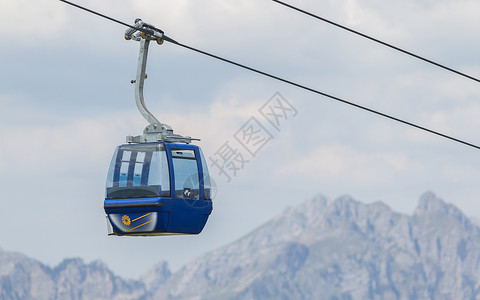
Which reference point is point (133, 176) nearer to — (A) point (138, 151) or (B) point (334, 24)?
(A) point (138, 151)

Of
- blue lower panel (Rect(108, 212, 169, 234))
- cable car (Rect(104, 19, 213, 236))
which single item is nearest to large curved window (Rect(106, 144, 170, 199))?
cable car (Rect(104, 19, 213, 236))

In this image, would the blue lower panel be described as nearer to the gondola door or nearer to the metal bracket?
the gondola door

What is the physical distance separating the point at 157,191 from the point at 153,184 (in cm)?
27

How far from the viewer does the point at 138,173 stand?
25.8m

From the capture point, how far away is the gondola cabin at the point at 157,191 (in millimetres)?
25031

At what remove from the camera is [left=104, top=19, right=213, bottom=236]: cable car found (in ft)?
81.9

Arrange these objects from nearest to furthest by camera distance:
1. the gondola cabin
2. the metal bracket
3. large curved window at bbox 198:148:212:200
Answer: the metal bracket → the gondola cabin → large curved window at bbox 198:148:212:200

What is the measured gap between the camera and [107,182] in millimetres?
26141

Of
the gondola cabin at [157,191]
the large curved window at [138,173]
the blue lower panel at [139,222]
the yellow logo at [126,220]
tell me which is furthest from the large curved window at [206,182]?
the yellow logo at [126,220]

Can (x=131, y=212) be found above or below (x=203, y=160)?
below

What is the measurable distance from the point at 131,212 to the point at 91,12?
7457 mm

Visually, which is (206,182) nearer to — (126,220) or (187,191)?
(187,191)

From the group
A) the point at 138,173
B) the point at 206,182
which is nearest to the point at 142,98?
the point at 138,173

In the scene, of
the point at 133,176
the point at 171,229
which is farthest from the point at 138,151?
the point at 171,229
